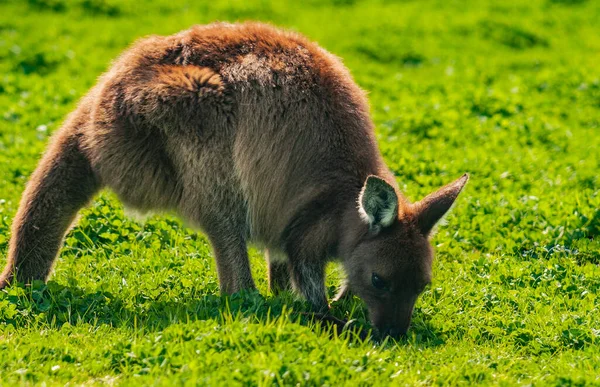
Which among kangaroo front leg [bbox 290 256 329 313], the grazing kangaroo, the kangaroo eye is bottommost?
kangaroo front leg [bbox 290 256 329 313]

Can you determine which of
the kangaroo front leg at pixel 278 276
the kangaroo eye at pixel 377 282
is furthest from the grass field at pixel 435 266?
the kangaroo front leg at pixel 278 276

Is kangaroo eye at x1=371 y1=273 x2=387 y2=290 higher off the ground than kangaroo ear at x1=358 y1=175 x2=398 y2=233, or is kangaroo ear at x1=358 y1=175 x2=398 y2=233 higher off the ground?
kangaroo ear at x1=358 y1=175 x2=398 y2=233

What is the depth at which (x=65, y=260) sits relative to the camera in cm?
752

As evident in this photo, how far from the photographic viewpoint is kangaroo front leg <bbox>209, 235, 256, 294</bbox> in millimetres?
6578

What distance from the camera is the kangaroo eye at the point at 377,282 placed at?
620 centimetres

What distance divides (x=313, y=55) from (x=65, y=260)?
2.61 meters

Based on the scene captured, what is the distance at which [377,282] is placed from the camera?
6.22 meters

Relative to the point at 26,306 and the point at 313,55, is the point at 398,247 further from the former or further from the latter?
the point at 26,306

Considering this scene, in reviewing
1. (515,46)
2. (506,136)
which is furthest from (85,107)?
(515,46)

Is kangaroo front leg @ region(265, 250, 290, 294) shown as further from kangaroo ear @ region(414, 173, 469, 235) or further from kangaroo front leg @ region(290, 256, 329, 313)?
kangaroo ear @ region(414, 173, 469, 235)

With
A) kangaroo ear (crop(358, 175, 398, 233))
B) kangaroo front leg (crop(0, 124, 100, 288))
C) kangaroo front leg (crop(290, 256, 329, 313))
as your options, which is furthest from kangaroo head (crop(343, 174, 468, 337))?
kangaroo front leg (crop(0, 124, 100, 288))

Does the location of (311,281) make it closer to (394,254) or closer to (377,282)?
(377,282)

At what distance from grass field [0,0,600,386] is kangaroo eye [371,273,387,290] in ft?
1.11

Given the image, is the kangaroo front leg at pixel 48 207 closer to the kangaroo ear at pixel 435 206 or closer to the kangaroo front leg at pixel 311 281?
the kangaroo front leg at pixel 311 281
